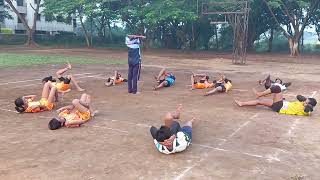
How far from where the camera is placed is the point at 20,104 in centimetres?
900

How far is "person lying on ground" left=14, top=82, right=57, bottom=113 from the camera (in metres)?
9.07

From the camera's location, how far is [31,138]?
716 centimetres

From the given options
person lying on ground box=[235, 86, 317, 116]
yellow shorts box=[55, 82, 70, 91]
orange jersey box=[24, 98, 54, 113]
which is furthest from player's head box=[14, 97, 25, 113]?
person lying on ground box=[235, 86, 317, 116]

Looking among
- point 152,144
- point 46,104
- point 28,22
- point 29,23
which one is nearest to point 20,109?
point 46,104

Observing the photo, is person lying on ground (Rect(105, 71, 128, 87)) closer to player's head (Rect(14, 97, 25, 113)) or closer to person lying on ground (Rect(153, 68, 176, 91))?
person lying on ground (Rect(153, 68, 176, 91))

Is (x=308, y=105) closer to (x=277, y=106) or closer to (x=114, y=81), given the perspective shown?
(x=277, y=106)

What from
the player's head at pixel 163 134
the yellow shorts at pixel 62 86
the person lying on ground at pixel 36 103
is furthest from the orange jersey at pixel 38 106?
the player's head at pixel 163 134

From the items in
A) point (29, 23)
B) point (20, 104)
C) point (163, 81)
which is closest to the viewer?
point (20, 104)

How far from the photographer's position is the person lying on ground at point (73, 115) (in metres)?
7.77

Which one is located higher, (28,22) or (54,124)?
(28,22)

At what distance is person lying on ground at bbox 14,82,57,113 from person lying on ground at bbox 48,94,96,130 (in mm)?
1220

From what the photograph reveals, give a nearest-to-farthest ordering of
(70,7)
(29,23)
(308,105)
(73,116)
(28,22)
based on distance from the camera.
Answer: (73,116), (308,105), (70,7), (28,22), (29,23)

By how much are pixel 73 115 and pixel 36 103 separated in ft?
5.37

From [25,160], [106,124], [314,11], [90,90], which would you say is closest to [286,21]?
[314,11]
